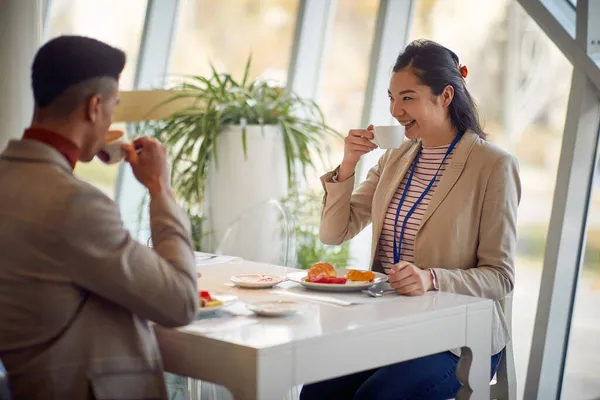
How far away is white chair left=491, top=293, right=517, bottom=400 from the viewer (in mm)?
2898

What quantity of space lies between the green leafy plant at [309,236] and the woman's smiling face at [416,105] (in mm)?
1975

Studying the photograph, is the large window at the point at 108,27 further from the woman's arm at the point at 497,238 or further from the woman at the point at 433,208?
the woman's arm at the point at 497,238

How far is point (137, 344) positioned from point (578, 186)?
2614 millimetres

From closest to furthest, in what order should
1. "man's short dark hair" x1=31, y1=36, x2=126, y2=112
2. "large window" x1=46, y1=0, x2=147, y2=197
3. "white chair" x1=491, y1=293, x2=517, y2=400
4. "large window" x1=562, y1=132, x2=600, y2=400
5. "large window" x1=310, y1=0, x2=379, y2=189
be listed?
"man's short dark hair" x1=31, y1=36, x2=126, y2=112 → "white chair" x1=491, y1=293, x2=517, y2=400 → "large window" x1=562, y1=132, x2=600, y2=400 → "large window" x1=310, y1=0, x2=379, y2=189 → "large window" x1=46, y1=0, x2=147, y2=197

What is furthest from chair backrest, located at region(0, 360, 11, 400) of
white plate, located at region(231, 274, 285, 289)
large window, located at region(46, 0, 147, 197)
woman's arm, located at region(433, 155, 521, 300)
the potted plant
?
large window, located at region(46, 0, 147, 197)

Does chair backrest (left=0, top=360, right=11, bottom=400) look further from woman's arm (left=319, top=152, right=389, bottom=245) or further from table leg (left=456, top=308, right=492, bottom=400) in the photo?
woman's arm (left=319, top=152, right=389, bottom=245)

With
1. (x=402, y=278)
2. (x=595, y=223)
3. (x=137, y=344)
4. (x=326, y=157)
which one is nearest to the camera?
(x=137, y=344)

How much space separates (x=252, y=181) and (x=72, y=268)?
9.58 ft

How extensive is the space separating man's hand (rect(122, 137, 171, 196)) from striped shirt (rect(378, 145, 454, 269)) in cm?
106

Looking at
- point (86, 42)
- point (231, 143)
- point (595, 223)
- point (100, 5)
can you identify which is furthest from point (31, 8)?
point (100, 5)

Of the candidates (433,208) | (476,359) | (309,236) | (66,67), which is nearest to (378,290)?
(476,359)

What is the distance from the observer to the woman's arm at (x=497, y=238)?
2.75 meters

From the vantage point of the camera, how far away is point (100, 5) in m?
6.98

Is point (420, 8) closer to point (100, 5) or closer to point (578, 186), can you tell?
point (578, 186)
